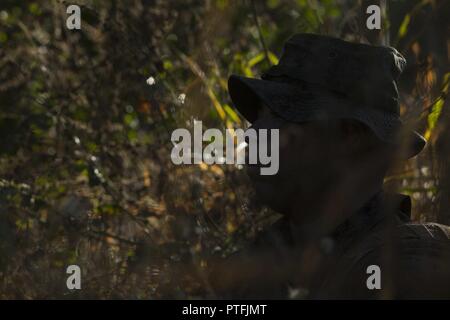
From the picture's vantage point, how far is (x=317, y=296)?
235cm

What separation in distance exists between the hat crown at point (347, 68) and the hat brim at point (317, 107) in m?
0.03

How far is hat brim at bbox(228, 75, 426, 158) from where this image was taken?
99.0 inches

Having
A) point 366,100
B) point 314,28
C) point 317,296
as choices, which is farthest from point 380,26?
point 317,296

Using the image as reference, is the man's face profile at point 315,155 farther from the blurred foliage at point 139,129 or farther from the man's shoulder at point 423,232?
the blurred foliage at point 139,129

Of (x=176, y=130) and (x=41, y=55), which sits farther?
(x=41, y=55)

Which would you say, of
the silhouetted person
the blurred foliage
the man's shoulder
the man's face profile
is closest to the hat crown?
the silhouetted person

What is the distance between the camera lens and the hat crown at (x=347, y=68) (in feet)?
8.45

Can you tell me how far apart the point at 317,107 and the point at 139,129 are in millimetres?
2278

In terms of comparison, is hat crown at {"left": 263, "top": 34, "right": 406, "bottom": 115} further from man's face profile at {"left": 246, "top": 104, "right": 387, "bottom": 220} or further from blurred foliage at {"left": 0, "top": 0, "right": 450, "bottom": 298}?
blurred foliage at {"left": 0, "top": 0, "right": 450, "bottom": 298}

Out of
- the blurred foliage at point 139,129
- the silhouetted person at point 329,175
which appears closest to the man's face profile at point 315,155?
the silhouetted person at point 329,175

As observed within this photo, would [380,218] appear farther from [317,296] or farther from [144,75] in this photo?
[144,75]

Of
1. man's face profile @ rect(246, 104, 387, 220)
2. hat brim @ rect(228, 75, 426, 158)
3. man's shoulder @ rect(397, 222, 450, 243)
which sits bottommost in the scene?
man's shoulder @ rect(397, 222, 450, 243)

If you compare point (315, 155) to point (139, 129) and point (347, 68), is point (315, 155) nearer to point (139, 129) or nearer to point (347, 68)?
point (347, 68)

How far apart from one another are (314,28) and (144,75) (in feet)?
2.76
